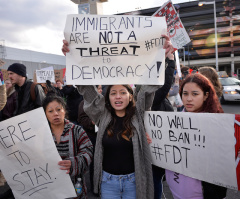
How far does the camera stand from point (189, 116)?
1.69 meters

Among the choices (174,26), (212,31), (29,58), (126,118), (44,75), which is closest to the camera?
(126,118)

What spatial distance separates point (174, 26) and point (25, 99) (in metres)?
2.99

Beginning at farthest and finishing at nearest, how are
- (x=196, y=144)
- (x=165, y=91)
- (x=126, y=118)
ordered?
(x=165, y=91), (x=126, y=118), (x=196, y=144)

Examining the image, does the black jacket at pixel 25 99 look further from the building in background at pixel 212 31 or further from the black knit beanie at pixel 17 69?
the building in background at pixel 212 31

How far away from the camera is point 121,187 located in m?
1.79

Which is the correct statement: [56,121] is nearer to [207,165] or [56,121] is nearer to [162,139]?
[162,139]

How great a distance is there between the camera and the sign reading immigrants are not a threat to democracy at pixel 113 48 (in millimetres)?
1931

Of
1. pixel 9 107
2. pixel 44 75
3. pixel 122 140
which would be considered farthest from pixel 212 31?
pixel 122 140

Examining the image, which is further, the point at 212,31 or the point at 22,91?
the point at 212,31

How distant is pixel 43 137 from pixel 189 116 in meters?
1.34

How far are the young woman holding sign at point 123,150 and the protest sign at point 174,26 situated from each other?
5.71ft

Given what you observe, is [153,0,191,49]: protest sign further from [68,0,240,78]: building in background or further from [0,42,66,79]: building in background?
[68,0,240,78]: building in background

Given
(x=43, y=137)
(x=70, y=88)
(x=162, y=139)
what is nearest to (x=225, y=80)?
(x=70, y=88)

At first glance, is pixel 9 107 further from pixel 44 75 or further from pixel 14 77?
pixel 44 75
